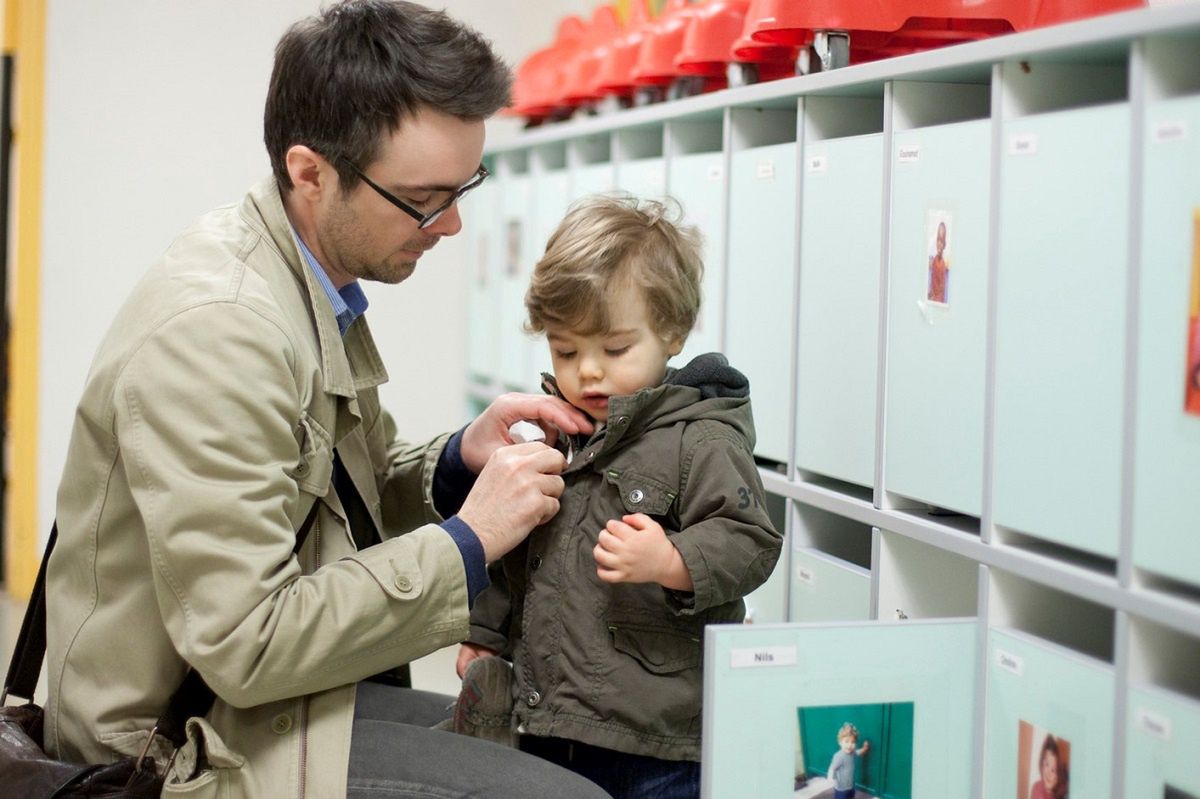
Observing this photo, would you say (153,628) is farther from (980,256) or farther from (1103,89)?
(1103,89)

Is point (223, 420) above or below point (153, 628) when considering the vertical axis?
above

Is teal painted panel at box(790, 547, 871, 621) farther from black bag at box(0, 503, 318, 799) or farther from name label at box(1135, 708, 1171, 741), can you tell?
black bag at box(0, 503, 318, 799)

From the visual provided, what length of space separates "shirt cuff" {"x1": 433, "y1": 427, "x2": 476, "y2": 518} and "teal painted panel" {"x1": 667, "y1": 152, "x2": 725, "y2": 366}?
67 centimetres

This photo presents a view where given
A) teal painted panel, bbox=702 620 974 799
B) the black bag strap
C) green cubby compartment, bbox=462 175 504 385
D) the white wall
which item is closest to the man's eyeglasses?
the black bag strap

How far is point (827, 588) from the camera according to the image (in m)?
2.27

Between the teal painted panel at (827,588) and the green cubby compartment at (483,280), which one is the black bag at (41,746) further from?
the green cubby compartment at (483,280)

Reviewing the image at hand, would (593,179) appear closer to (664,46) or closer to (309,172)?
(664,46)

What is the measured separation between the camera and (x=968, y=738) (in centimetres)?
177

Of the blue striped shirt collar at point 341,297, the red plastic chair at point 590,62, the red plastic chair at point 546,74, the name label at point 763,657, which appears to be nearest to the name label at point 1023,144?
the name label at point 763,657

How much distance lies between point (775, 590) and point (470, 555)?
3.16ft

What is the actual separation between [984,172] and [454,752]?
3.56 ft

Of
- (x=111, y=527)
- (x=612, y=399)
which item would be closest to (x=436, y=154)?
(x=612, y=399)

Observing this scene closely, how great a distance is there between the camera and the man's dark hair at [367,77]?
1773 millimetres

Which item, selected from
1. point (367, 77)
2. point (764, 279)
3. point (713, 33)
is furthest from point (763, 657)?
point (713, 33)
